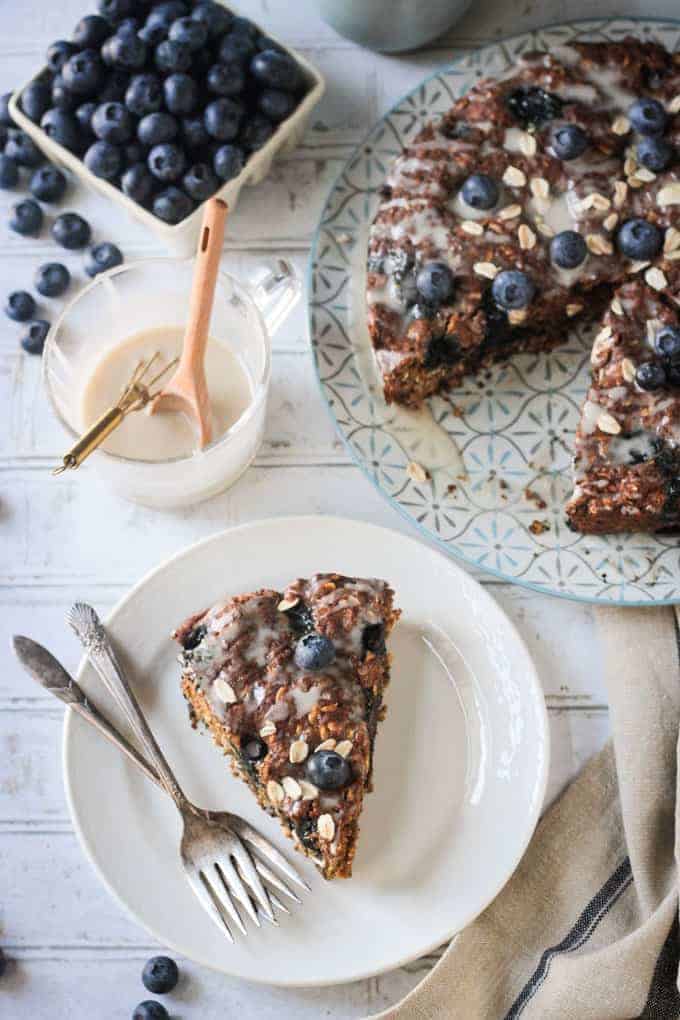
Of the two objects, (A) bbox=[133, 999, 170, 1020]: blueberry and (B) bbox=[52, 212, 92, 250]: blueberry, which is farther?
(B) bbox=[52, 212, 92, 250]: blueberry

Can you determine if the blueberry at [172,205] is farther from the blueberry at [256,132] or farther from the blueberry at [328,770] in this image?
the blueberry at [328,770]

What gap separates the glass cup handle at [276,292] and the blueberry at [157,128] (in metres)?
0.47

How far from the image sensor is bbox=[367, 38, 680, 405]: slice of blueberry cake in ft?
10.9

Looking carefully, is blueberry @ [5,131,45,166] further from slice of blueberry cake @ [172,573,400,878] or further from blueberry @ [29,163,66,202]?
slice of blueberry cake @ [172,573,400,878]

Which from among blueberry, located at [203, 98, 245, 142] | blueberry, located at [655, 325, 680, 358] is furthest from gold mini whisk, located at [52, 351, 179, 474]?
blueberry, located at [655, 325, 680, 358]

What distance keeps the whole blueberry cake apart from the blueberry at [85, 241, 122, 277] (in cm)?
77

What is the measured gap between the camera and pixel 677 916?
302 cm

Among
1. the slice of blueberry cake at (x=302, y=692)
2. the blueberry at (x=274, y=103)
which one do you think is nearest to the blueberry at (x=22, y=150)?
the blueberry at (x=274, y=103)

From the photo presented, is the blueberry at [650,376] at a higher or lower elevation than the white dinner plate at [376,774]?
higher

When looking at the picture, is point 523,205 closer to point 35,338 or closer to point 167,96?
point 167,96

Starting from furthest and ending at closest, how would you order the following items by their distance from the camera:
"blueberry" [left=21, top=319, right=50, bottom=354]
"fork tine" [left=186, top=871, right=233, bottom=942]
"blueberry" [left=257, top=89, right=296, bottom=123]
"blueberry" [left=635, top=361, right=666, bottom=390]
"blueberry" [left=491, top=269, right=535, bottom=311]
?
"blueberry" [left=21, top=319, right=50, bottom=354], "blueberry" [left=257, top=89, right=296, bottom=123], "blueberry" [left=491, top=269, right=535, bottom=311], "blueberry" [left=635, top=361, right=666, bottom=390], "fork tine" [left=186, top=871, right=233, bottom=942]

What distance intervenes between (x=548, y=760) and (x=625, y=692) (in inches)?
11.1

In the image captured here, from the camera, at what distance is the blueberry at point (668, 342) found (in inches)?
126

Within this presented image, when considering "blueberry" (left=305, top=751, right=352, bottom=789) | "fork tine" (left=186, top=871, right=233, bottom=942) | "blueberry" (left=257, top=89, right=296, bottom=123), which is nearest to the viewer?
"blueberry" (left=305, top=751, right=352, bottom=789)
